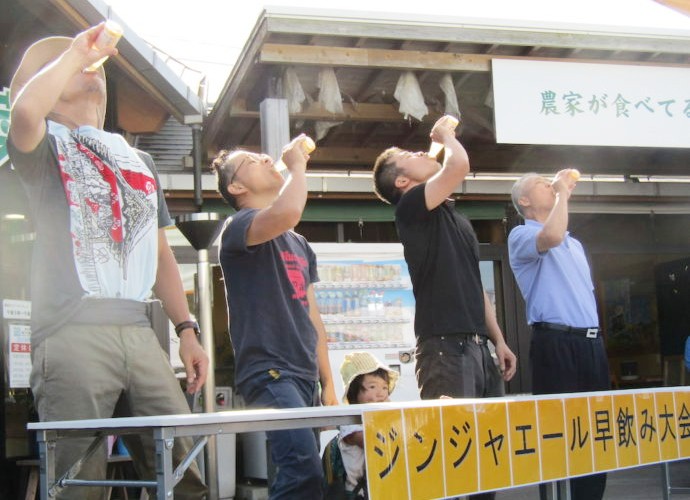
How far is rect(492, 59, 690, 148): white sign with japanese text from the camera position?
580cm

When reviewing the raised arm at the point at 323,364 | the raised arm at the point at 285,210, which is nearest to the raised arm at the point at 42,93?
the raised arm at the point at 285,210

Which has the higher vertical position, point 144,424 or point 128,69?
point 128,69

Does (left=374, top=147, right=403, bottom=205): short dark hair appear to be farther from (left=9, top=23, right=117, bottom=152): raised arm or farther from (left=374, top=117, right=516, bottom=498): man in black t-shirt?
(left=9, top=23, right=117, bottom=152): raised arm

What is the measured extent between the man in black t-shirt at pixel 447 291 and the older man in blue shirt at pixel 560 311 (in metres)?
0.30

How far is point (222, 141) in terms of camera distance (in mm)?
7664

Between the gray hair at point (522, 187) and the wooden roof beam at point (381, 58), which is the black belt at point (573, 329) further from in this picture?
the wooden roof beam at point (381, 58)

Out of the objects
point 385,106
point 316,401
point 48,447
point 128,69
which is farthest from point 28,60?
point 385,106

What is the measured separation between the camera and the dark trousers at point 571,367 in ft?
12.5

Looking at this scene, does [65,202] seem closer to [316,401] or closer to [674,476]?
[316,401]

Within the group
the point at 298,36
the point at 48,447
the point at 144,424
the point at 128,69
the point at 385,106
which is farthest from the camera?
the point at 385,106

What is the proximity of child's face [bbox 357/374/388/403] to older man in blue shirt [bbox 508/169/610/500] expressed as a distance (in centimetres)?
75

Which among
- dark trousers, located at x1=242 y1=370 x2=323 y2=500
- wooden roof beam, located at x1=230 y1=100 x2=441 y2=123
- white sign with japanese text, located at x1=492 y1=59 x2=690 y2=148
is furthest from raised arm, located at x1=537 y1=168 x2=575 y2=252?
wooden roof beam, located at x1=230 y1=100 x2=441 y2=123

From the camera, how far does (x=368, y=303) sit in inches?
319

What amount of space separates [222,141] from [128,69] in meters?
1.76
